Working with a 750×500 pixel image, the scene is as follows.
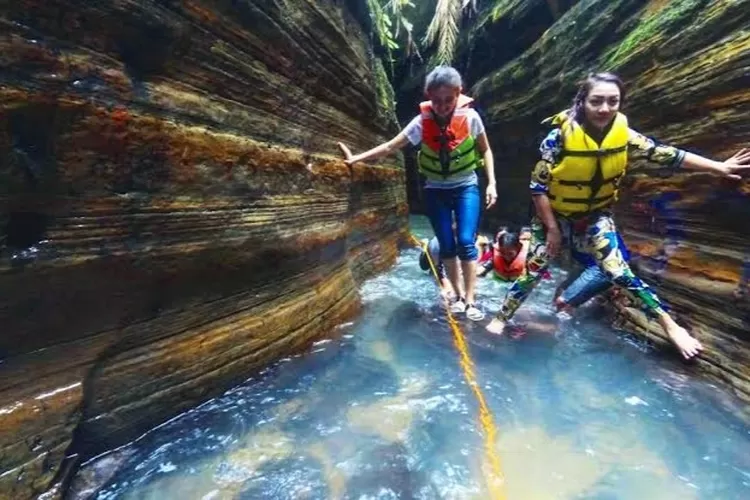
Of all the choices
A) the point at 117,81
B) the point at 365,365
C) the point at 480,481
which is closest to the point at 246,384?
the point at 365,365

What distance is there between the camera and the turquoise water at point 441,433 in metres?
2.23

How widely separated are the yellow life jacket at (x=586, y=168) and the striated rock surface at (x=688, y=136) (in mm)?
767

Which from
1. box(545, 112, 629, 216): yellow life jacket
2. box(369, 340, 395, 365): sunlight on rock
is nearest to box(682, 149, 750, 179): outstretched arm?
box(545, 112, 629, 216): yellow life jacket

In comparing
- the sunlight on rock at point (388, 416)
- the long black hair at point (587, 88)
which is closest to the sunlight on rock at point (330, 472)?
the sunlight on rock at point (388, 416)

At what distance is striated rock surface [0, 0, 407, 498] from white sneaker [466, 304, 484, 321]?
1653 millimetres

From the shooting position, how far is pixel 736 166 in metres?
3.21

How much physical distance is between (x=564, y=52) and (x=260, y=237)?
5.74 metres

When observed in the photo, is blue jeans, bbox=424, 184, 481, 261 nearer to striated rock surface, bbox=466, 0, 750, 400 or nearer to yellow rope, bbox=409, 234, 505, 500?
yellow rope, bbox=409, 234, 505, 500

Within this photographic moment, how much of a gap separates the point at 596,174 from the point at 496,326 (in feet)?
5.41

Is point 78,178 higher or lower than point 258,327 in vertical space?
higher

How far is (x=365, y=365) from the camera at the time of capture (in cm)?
359

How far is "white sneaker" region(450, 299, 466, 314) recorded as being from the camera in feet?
16.3

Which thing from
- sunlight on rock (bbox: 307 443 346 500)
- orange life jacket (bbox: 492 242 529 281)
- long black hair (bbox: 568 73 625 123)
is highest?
long black hair (bbox: 568 73 625 123)

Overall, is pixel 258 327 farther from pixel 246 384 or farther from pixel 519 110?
pixel 519 110
